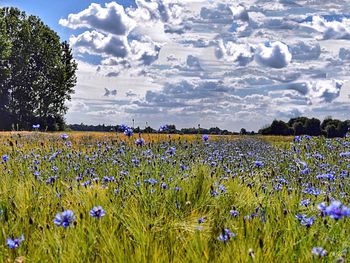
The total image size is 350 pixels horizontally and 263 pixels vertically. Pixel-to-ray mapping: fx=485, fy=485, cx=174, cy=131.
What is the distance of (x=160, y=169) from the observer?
6.23 metres

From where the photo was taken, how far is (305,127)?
146 feet

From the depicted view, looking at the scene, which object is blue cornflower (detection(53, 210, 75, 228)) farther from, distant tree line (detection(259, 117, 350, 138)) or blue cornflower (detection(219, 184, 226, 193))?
distant tree line (detection(259, 117, 350, 138))

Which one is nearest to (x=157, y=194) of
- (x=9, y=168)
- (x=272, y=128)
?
(x=9, y=168)

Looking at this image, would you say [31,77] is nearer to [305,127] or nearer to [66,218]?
[305,127]

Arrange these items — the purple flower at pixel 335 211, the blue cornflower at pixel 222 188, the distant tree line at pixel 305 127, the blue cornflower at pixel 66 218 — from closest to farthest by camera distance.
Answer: the purple flower at pixel 335 211 < the blue cornflower at pixel 66 218 < the blue cornflower at pixel 222 188 < the distant tree line at pixel 305 127

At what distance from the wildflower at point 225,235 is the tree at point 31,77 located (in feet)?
128

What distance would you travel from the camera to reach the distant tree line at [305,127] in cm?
3907

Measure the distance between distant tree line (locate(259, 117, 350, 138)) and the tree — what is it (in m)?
18.2

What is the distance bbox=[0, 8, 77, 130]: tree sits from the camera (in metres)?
41.7

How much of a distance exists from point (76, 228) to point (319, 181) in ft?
13.2

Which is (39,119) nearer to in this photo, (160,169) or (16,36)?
(16,36)

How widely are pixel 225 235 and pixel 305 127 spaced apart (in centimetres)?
4268

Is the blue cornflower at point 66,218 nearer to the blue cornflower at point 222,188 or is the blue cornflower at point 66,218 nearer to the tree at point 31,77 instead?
the blue cornflower at point 222,188

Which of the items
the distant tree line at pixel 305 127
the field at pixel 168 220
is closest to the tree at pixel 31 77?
the distant tree line at pixel 305 127
